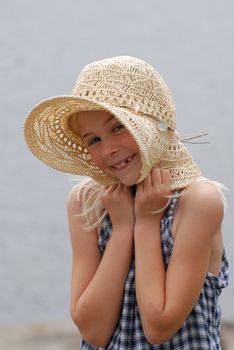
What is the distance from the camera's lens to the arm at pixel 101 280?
2037 mm

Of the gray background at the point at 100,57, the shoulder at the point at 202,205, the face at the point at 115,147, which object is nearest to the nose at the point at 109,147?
the face at the point at 115,147

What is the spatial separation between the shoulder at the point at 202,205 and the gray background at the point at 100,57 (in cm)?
236

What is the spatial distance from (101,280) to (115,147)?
326mm

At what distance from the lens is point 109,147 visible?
2051 mm

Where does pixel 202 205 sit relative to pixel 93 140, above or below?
below

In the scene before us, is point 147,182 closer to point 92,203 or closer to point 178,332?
point 92,203

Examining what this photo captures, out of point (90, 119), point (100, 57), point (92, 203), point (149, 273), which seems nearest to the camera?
point (149, 273)

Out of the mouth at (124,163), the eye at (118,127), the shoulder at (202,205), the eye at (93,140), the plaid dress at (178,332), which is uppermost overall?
the eye at (118,127)

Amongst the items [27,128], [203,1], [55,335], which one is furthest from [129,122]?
[55,335]

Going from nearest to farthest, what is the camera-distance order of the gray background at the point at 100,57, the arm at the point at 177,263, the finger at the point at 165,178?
the arm at the point at 177,263
the finger at the point at 165,178
the gray background at the point at 100,57

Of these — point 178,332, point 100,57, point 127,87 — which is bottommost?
point 178,332

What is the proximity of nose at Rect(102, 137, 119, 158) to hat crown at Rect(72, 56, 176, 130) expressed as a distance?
0.30 feet

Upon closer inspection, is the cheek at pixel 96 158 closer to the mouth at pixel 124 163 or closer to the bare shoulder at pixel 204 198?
the mouth at pixel 124 163

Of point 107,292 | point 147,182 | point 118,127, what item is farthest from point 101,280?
point 118,127
